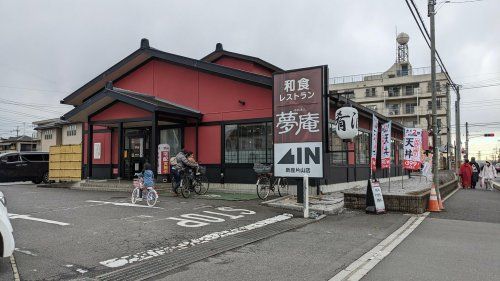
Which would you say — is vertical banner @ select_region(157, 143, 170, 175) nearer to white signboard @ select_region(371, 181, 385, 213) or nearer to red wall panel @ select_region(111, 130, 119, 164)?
red wall panel @ select_region(111, 130, 119, 164)

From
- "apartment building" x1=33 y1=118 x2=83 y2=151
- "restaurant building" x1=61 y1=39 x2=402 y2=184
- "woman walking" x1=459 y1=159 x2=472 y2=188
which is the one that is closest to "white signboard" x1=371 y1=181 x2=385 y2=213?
"restaurant building" x1=61 y1=39 x2=402 y2=184

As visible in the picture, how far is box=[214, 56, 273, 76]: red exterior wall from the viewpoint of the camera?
20.1 m

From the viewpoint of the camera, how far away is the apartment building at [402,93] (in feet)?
202

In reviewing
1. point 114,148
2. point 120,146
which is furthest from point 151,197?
point 114,148

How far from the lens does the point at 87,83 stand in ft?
67.7

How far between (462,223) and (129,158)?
49.4 feet

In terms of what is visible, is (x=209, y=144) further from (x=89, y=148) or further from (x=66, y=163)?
(x=66, y=163)

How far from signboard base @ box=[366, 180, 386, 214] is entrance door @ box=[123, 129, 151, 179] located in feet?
37.7

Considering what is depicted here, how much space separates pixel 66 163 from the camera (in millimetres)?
21297

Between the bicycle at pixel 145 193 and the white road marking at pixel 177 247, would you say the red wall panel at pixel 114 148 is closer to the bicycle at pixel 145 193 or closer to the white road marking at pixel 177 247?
the bicycle at pixel 145 193

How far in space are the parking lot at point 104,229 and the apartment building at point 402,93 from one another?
55.6 m

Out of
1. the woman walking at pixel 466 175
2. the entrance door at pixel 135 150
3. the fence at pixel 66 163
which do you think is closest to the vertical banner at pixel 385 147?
the woman walking at pixel 466 175

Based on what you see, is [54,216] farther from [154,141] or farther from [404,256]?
[404,256]

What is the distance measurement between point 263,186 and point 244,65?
899 centimetres
